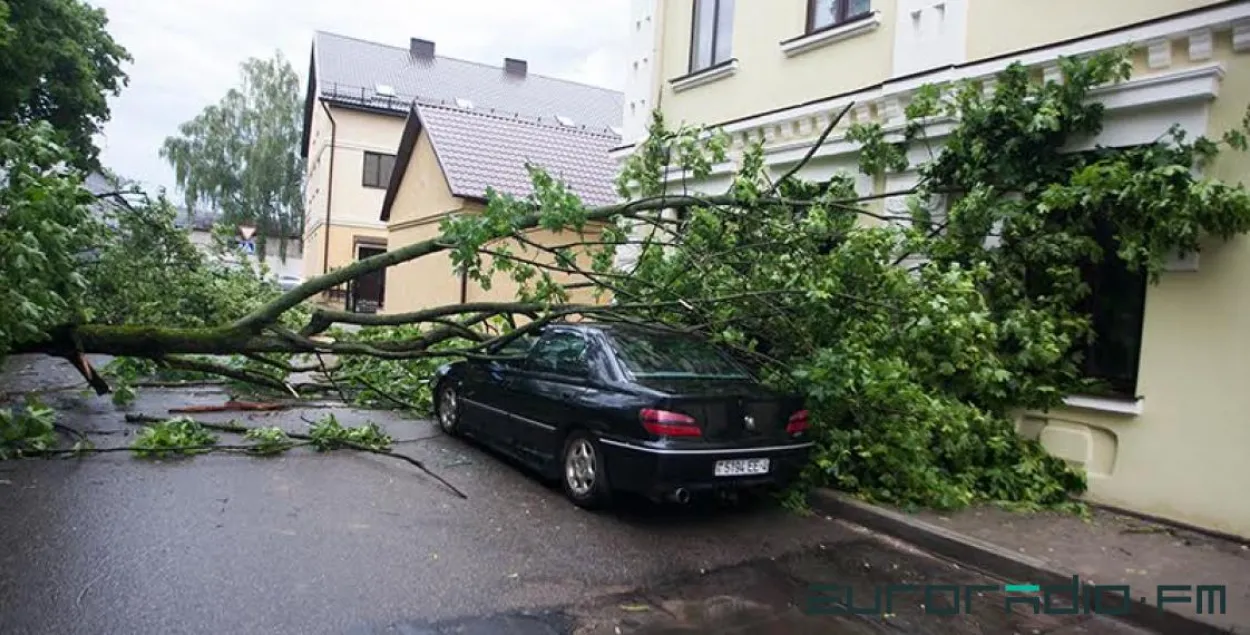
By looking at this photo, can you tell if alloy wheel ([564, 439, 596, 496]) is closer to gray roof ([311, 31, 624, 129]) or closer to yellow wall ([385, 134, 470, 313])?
yellow wall ([385, 134, 470, 313])

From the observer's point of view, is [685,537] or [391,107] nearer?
[685,537]

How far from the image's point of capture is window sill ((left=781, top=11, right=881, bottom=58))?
8.89m

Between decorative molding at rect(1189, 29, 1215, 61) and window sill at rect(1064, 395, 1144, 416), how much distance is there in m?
2.65

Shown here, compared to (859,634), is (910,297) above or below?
above

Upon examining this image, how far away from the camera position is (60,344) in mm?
7570

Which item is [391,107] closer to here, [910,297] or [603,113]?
[603,113]

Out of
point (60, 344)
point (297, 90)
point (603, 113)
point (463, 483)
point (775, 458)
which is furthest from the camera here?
point (297, 90)

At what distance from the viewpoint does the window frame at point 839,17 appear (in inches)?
356

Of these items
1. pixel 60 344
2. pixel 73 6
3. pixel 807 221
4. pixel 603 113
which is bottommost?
pixel 60 344

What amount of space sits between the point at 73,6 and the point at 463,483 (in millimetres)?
18349

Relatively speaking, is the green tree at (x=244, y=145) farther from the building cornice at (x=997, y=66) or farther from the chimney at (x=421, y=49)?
the building cornice at (x=997, y=66)

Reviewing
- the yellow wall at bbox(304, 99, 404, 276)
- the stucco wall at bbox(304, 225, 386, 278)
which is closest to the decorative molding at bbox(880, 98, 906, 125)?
the yellow wall at bbox(304, 99, 404, 276)

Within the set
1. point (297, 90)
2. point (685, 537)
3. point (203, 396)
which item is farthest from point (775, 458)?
point (297, 90)

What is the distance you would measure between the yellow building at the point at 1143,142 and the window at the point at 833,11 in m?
0.07
